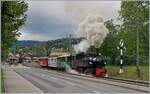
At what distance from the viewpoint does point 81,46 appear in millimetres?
53375

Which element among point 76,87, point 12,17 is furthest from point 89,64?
point 12,17

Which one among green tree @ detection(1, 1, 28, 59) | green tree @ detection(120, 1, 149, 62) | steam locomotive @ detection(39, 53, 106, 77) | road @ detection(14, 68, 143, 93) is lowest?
road @ detection(14, 68, 143, 93)

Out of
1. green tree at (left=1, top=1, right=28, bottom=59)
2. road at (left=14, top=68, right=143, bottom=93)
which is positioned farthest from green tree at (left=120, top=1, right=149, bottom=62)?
green tree at (left=1, top=1, right=28, bottom=59)

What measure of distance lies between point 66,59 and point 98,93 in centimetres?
3531

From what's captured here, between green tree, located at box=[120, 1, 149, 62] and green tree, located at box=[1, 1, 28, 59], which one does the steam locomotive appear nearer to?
green tree, located at box=[120, 1, 149, 62]

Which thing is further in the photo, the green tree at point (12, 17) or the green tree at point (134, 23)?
the green tree at point (134, 23)

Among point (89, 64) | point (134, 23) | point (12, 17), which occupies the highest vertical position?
point (134, 23)

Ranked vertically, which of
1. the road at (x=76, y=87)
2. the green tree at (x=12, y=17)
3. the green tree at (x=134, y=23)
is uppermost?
the green tree at (x=134, y=23)

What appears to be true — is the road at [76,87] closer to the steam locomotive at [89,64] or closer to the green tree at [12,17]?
the green tree at [12,17]

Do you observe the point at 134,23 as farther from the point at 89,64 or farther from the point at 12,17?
the point at 12,17

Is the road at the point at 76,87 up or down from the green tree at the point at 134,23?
down

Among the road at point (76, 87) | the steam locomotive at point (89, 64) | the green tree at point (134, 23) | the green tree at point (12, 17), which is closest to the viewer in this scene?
the green tree at point (12, 17)

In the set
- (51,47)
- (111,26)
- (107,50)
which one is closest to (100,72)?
(107,50)

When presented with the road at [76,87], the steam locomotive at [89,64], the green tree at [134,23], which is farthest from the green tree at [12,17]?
the green tree at [134,23]
